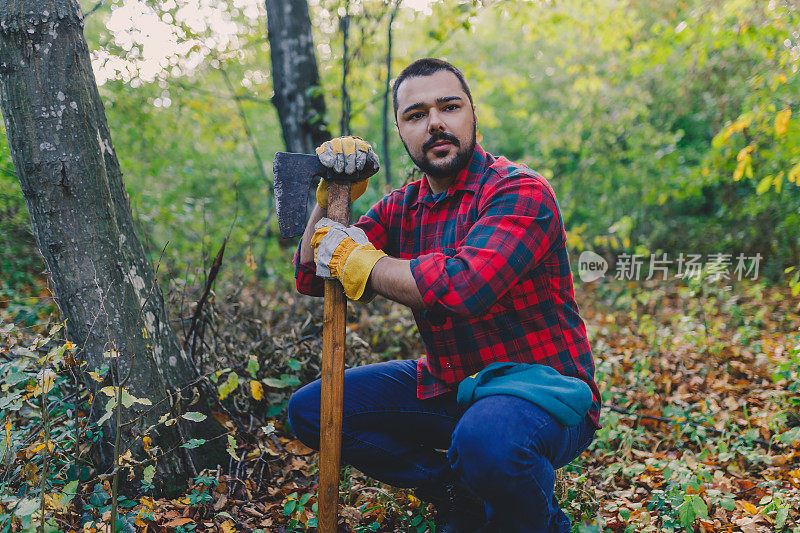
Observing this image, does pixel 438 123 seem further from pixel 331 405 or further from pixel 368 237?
pixel 331 405

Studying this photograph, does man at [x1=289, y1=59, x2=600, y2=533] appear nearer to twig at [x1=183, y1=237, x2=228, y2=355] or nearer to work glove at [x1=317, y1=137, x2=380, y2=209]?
work glove at [x1=317, y1=137, x2=380, y2=209]

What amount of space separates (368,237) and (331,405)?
2.93 ft

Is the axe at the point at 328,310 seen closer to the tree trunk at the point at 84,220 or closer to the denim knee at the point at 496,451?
the denim knee at the point at 496,451

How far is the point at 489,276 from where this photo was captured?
1.97 m

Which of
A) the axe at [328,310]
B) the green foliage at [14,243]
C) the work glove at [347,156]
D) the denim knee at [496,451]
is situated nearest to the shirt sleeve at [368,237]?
the axe at [328,310]

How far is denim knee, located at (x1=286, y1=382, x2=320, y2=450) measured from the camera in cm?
249

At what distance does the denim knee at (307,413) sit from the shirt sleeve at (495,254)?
34.1 inches

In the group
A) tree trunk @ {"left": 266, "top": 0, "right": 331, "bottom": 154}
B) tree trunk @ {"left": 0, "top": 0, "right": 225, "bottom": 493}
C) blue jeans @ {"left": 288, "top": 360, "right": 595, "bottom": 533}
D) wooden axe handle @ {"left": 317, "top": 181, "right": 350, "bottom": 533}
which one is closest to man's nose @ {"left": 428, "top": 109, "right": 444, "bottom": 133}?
wooden axe handle @ {"left": 317, "top": 181, "right": 350, "bottom": 533}

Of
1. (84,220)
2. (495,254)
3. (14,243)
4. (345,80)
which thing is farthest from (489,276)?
(14,243)

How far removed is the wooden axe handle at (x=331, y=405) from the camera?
221 centimetres

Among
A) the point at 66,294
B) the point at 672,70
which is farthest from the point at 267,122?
the point at 66,294

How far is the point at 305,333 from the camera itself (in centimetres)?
385

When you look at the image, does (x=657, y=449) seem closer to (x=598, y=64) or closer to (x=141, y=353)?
(x=141, y=353)

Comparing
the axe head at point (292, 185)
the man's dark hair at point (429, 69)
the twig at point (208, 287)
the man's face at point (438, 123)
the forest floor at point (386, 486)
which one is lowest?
the forest floor at point (386, 486)
